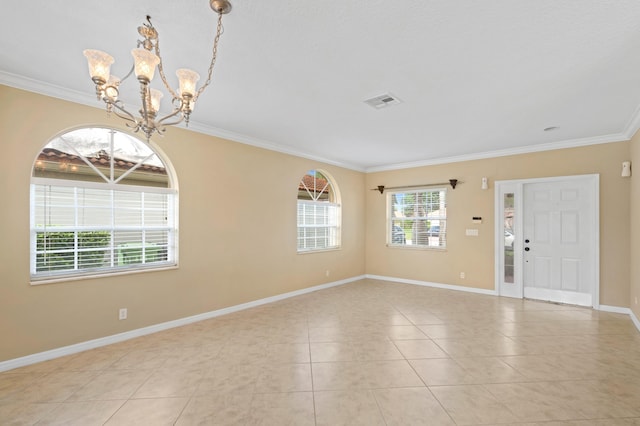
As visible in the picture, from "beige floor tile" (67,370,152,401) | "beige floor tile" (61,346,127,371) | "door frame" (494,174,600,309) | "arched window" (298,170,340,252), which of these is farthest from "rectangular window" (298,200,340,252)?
"beige floor tile" (67,370,152,401)

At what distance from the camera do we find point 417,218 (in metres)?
6.23

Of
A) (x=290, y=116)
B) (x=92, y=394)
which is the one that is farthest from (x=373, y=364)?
(x=290, y=116)

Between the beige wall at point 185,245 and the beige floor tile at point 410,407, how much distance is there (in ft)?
8.81

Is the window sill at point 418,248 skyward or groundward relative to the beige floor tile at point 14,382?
skyward

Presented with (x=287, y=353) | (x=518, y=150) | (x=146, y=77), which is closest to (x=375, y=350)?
(x=287, y=353)

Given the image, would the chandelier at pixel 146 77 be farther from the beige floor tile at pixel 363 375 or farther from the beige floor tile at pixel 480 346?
the beige floor tile at pixel 480 346

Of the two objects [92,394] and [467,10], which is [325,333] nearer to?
[92,394]

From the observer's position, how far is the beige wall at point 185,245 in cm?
266

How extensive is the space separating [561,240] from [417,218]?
2.37 metres

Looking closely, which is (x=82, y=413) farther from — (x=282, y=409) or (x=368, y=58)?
(x=368, y=58)

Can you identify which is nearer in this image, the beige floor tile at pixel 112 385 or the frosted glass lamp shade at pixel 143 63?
the frosted glass lamp shade at pixel 143 63

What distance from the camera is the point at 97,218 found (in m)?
3.15

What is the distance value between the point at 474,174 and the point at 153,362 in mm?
5595

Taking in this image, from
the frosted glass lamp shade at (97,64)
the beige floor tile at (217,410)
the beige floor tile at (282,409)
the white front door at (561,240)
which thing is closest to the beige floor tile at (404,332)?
the beige floor tile at (282,409)
